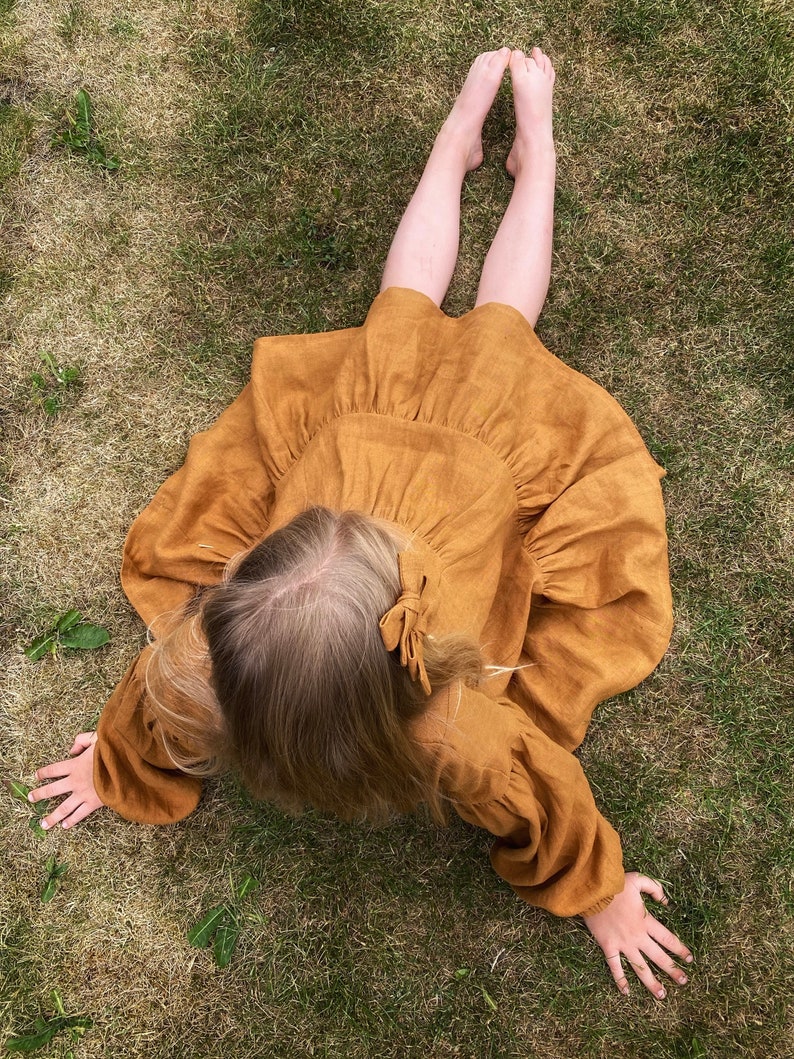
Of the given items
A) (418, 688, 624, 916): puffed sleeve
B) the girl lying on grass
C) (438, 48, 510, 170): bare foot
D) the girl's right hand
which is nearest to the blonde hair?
the girl lying on grass

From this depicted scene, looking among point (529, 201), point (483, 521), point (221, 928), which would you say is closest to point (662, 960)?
point (221, 928)

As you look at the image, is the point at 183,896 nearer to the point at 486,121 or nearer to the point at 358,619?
the point at 358,619

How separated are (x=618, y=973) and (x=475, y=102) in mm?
2517

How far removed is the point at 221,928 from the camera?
7.16 ft

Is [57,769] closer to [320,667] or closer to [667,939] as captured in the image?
[320,667]

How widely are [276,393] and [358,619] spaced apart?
2.87ft

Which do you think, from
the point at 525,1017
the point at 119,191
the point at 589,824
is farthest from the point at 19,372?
the point at 525,1017

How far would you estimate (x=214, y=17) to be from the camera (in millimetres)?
2400

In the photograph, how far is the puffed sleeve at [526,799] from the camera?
5.28 feet

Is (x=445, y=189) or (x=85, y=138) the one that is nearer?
(x=445, y=189)

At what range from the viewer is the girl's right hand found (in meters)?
2.22

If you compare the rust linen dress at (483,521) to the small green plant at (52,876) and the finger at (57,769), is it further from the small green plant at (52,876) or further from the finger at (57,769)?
the small green plant at (52,876)

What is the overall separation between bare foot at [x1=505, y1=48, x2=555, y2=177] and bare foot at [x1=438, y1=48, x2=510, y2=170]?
0.17 feet

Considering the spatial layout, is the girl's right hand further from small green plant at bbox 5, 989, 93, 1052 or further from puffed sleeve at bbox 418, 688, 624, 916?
puffed sleeve at bbox 418, 688, 624, 916
